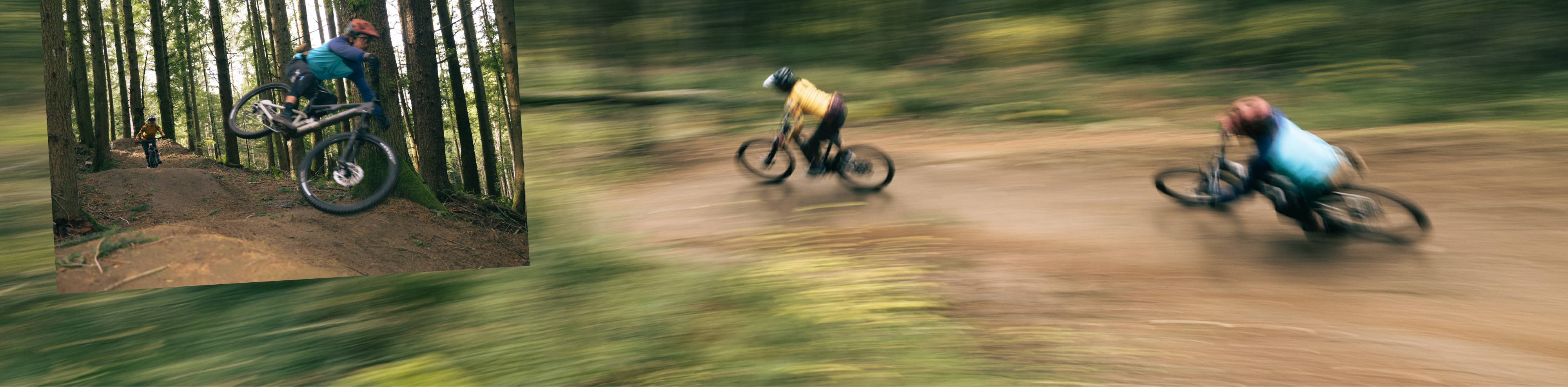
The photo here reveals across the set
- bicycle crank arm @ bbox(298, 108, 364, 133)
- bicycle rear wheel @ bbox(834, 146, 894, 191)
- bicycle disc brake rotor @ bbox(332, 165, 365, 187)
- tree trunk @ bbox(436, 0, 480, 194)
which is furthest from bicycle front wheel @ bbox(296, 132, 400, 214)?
bicycle rear wheel @ bbox(834, 146, 894, 191)

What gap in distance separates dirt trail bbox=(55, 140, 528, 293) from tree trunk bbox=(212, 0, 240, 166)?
153 millimetres

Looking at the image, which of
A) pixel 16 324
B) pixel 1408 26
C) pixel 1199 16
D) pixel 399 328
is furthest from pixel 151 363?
pixel 1408 26

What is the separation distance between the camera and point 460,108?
5887mm

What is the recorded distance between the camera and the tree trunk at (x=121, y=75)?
469 cm

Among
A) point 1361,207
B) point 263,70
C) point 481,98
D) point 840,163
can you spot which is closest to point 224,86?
point 263,70

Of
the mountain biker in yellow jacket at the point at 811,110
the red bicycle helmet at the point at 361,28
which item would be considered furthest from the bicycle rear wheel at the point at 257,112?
the mountain biker in yellow jacket at the point at 811,110

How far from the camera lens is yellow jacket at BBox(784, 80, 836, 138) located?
553 cm

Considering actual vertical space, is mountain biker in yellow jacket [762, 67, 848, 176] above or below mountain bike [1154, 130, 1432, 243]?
above

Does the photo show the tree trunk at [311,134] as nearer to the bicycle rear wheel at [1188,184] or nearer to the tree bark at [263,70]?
the tree bark at [263,70]

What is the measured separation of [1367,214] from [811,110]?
12.4 ft

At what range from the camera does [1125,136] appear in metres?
5.95

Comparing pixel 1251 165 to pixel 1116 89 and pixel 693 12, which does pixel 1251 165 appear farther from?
pixel 693 12

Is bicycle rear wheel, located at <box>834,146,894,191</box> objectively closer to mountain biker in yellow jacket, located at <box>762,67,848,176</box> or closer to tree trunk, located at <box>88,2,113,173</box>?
mountain biker in yellow jacket, located at <box>762,67,848,176</box>

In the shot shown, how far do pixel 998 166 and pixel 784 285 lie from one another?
2331 mm
